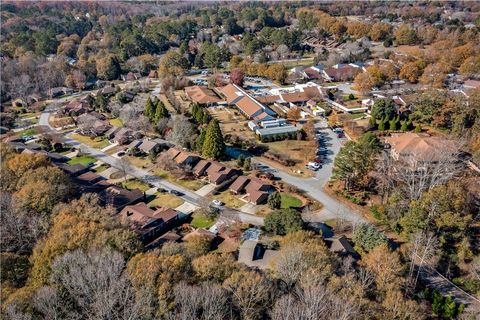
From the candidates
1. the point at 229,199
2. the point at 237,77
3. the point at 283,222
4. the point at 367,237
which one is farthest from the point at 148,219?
the point at 237,77

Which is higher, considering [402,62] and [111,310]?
[111,310]

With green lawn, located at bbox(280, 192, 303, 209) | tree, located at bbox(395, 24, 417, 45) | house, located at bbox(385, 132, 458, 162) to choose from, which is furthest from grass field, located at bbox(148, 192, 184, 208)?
tree, located at bbox(395, 24, 417, 45)

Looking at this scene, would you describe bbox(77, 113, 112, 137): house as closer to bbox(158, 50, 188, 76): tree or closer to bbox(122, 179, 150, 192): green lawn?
bbox(122, 179, 150, 192): green lawn

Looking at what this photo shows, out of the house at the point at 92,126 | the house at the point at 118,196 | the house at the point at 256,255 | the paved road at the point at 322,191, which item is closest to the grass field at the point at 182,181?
the house at the point at 118,196

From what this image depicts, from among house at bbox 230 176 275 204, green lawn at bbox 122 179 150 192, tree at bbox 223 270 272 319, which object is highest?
tree at bbox 223 270 272 319

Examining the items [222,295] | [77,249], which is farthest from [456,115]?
[77,249]

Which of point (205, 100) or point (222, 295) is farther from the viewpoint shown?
point (205, 100)

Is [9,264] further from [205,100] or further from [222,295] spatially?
[205,100]
